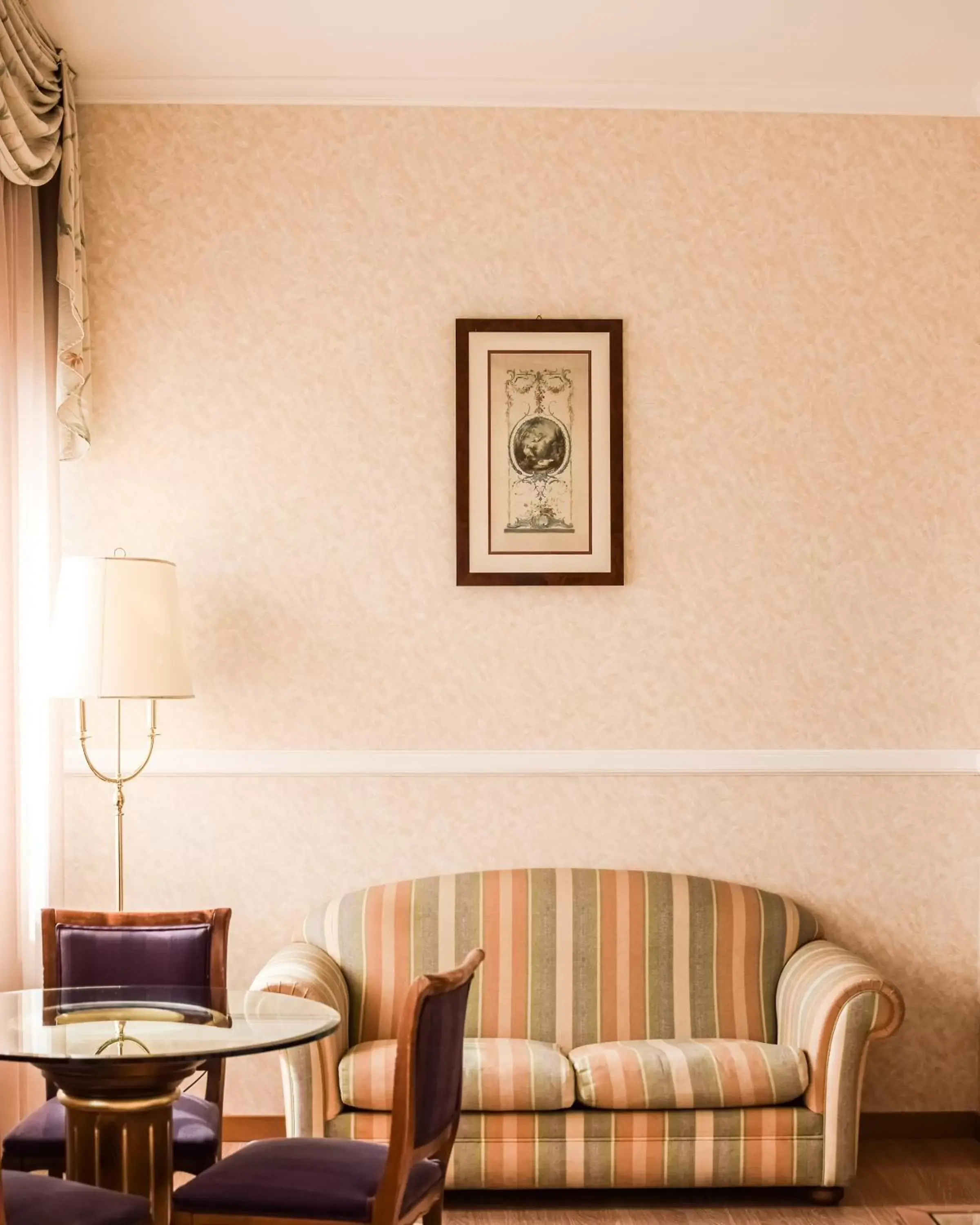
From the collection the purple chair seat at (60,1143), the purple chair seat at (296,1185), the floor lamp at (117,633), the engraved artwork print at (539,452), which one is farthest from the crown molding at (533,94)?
the purple chair seat at (296,1185)

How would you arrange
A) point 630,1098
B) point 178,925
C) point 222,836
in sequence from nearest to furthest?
point 178,925 < point 630,1098 < point 222,836

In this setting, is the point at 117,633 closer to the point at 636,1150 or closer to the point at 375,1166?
the point at 375,1166

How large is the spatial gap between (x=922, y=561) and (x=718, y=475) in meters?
0.69

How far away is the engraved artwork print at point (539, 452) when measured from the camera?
4012 millimetres

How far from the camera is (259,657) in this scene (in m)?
3.96

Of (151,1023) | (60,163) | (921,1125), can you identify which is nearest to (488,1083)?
(151,1023)

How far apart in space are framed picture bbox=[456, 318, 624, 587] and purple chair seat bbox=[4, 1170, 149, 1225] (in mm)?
2124

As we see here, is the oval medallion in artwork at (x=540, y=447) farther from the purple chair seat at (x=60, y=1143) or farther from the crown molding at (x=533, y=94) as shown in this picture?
the purple chair seat at (x=60, y=1143)

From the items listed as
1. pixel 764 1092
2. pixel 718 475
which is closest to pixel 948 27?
pixel 718 475

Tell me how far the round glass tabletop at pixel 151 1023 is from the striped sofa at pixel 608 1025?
62 cm

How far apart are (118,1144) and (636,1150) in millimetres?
1482

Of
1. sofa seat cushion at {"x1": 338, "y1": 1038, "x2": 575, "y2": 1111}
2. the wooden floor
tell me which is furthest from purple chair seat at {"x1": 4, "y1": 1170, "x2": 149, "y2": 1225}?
the wooden floor

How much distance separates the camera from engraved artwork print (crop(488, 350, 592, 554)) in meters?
4.01

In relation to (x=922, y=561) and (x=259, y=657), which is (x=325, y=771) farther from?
(x=922, y=561)
